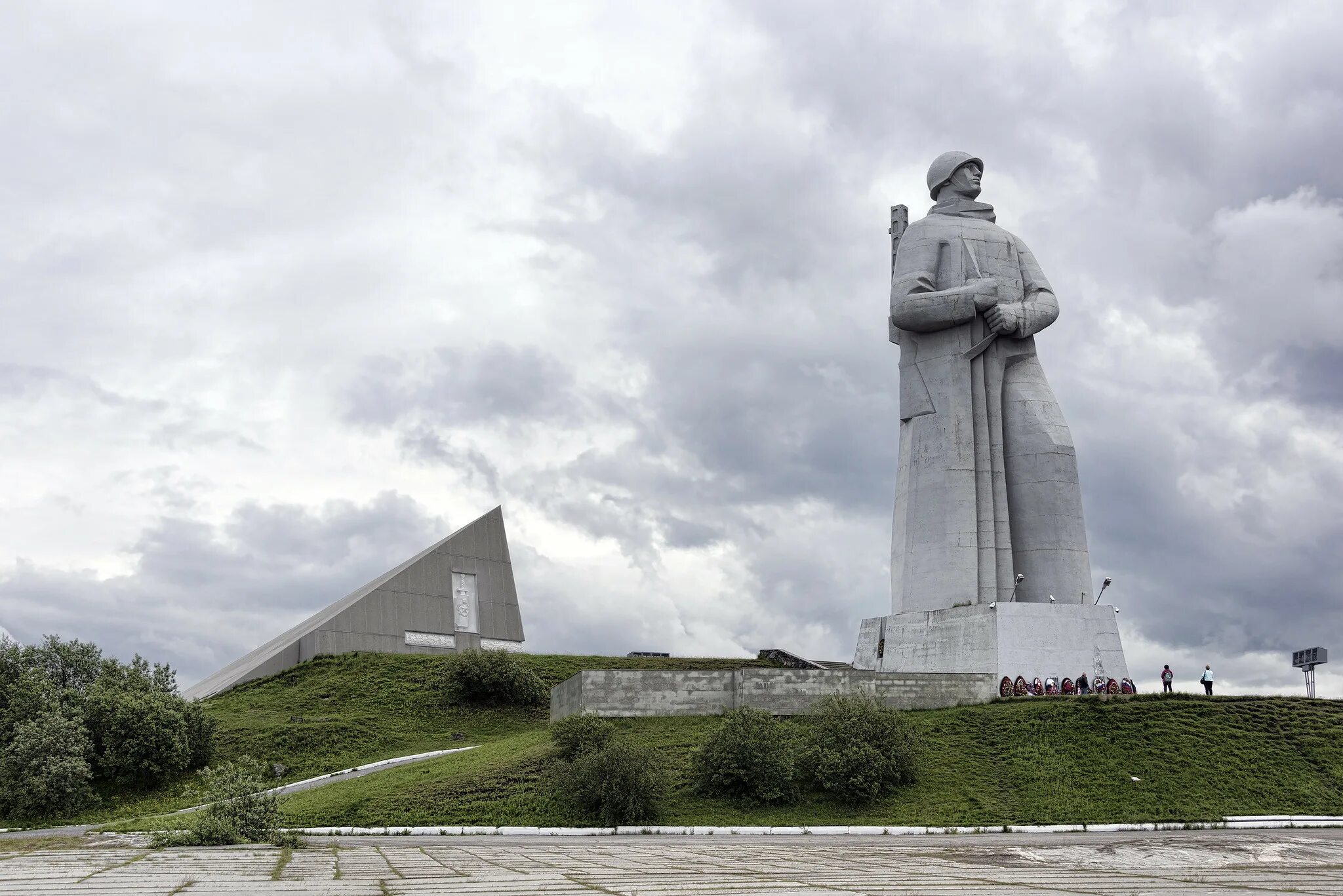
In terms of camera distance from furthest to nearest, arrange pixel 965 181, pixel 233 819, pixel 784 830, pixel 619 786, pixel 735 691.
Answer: pixel 965 181, pixel 735 691, pixel 619 786, pixel 784 830, pixel 233 819

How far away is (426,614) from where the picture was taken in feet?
120

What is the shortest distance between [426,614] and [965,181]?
66.5 feet

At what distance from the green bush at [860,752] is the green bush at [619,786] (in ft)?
7.78

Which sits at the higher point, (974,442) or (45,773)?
(974,442)

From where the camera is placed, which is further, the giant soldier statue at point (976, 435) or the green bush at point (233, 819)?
the giant soldier statue at point (976, 435)

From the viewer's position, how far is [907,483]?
24.8 meters

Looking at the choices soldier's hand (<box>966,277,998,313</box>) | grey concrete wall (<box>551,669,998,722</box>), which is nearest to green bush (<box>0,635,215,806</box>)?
grey concrete wall (<box>551,669,998,722</box>)

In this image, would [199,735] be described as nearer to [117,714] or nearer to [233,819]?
[117,714]

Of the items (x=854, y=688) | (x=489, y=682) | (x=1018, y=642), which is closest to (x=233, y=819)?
(x=854, y=688)

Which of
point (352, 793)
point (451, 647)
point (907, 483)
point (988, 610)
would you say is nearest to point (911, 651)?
point (988, 610)

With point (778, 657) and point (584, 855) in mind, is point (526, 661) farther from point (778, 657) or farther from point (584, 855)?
point (584, 855)

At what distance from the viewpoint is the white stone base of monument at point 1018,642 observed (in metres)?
22.2

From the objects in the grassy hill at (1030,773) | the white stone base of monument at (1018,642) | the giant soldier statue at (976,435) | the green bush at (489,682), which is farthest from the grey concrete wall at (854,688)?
the green bush at (489,682)

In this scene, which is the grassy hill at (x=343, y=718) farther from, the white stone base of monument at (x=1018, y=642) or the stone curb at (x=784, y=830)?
the stone curb at (x=784, y=830)
